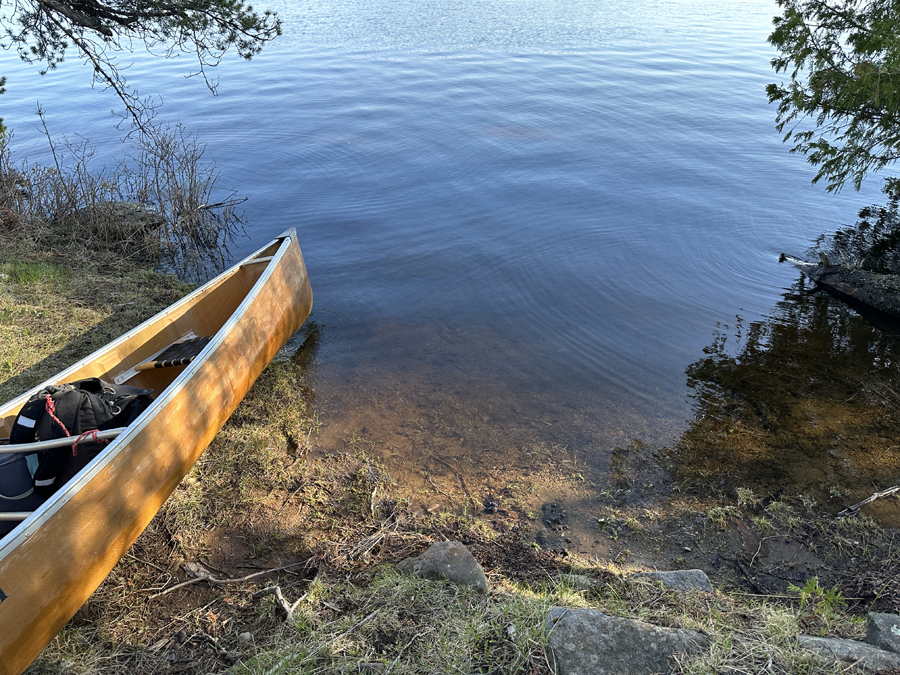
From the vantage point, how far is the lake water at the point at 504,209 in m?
5.93

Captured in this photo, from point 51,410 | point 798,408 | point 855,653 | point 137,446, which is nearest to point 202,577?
point 137,446

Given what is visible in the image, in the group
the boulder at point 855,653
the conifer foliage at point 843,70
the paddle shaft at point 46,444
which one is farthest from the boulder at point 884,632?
the conifer foliage at point 843,70

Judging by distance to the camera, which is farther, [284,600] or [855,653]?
Result: [284,600]

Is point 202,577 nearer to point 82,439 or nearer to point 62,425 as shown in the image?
point 82,439

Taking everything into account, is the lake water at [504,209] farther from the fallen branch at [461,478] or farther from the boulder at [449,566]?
the boulder at [449,566]

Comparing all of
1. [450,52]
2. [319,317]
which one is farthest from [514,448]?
[450,52]

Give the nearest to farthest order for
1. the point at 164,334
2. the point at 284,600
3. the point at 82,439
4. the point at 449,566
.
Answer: the point at 284,600 < the point at 449,566 < the point at 82,439 < the point at 164,334

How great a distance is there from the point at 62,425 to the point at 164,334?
1.93m

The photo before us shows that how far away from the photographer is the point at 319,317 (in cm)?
744

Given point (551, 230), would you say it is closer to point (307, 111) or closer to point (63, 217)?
point (63, 217)

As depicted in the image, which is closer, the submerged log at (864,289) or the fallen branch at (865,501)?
the fallen branch at (865,501)

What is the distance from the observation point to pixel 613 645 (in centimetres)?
262

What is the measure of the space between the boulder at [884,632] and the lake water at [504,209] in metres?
2.46

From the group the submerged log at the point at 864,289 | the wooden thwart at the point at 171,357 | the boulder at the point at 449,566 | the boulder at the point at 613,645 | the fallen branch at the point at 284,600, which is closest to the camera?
the boulder at the point at 613,645
